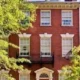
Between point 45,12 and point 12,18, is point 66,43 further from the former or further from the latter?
point 12,18

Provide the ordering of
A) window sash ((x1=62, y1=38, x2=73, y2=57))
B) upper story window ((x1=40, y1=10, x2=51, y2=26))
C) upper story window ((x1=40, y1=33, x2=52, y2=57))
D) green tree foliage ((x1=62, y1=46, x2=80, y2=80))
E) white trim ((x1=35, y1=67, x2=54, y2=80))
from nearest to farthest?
green tree foliage ((x1=62, y1=46, x2=80, y2=80)) < white trim ((x1=35, y1=67, x2=54, y2=80)) < upper story window ((x1=40, y1=33, x2=52, y2=57)) < window sash ((x1=62, y1=38, x2=73, y2=57)) < upper story window ((x1=40, y1=10, x2=51, y2=26))

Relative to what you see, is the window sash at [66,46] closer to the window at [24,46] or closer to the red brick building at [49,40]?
the red brick building at [49,40]

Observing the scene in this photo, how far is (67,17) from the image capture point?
40.0m

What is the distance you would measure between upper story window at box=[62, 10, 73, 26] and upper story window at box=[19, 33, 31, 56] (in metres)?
4.01

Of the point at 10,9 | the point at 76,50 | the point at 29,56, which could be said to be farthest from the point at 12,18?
the point at 29,56

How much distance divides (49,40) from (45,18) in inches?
94.2

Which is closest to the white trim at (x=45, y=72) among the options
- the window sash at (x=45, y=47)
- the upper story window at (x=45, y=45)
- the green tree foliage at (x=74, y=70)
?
the upper story window at (x=45, y=45)

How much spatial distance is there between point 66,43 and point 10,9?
16.8 m

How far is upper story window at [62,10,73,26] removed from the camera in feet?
131

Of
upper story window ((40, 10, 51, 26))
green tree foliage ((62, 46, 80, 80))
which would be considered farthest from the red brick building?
green tree foliage ((62, 46, 80, 80))

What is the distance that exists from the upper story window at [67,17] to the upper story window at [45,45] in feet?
7.00

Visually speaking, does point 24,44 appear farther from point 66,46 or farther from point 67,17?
point 67,17

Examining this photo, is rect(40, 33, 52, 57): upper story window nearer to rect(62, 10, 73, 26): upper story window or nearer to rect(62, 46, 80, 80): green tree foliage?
rect(62, 10, 73, 26): upper story window

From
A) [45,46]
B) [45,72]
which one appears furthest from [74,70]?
[45,46]
